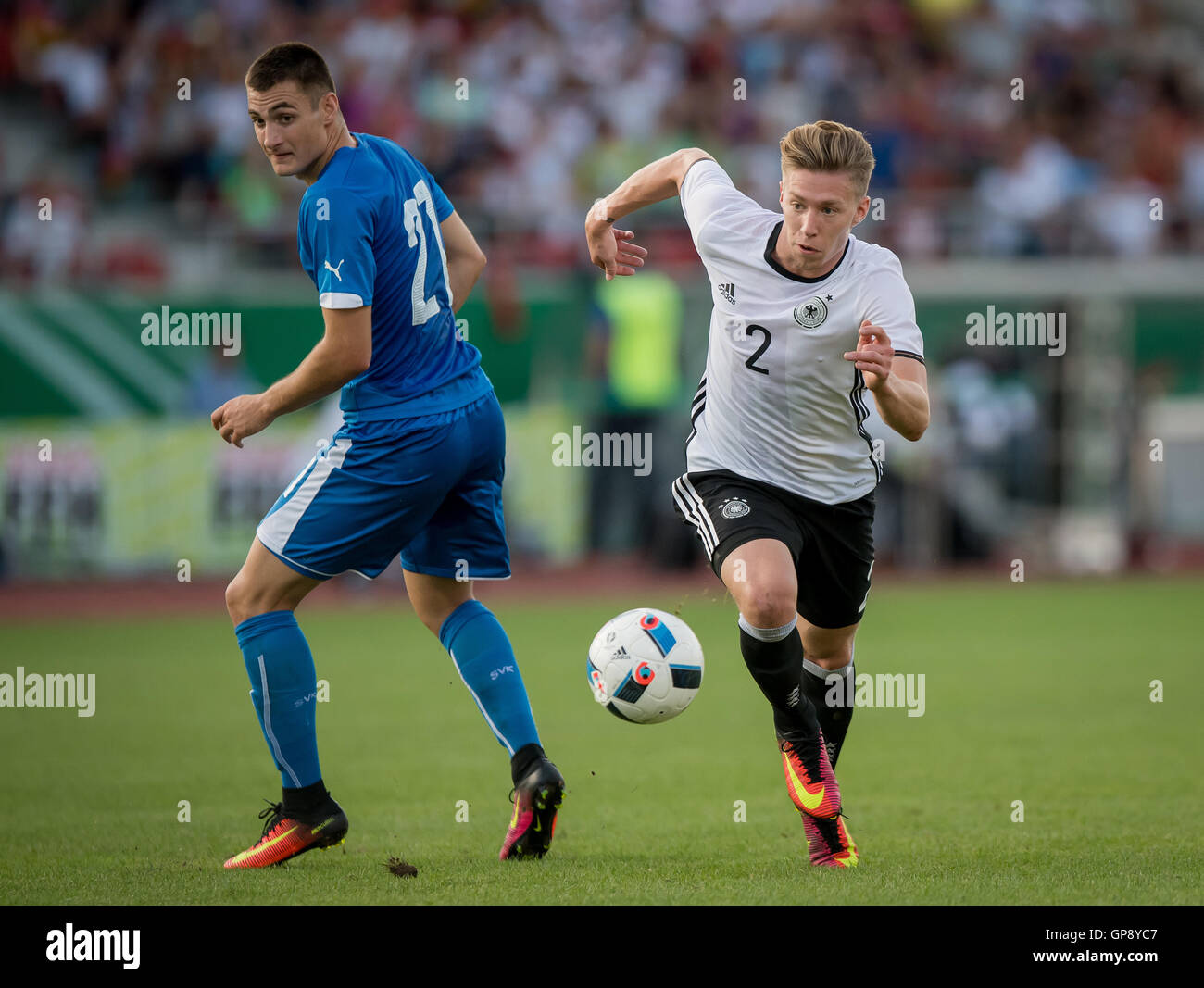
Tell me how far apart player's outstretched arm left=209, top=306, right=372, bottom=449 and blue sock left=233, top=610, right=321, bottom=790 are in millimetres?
689

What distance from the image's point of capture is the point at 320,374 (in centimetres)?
511

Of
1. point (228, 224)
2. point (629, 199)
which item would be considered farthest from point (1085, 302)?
point (629, 199)

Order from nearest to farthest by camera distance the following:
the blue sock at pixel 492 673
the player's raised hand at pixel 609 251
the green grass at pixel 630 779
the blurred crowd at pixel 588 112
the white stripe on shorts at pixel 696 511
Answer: the green grass at pixel 630 779 < the white stripe on shorts at pixel 696 511 < the blue sock at pixel 492 673 < the player's raised hand at pixel 609 251 < the blurred crowd at pixel 588 112

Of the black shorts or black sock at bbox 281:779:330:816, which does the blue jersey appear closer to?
the black shorts

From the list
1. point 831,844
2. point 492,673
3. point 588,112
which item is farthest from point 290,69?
point 588,112

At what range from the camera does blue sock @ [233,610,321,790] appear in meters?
5.36

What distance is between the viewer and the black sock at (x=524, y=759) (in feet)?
18.0

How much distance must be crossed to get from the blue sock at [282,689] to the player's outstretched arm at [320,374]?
0.69 m

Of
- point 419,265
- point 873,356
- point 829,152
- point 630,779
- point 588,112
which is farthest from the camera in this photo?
point 588,112

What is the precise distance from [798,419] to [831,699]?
43.3 inches

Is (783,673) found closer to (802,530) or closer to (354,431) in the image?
(802,530)

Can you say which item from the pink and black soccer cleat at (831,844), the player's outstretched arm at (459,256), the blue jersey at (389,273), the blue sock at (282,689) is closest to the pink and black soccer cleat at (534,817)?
the blue sock at (282,689)

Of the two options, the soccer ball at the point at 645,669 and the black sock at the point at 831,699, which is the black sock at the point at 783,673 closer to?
the soccer ball at the point at 645,669
